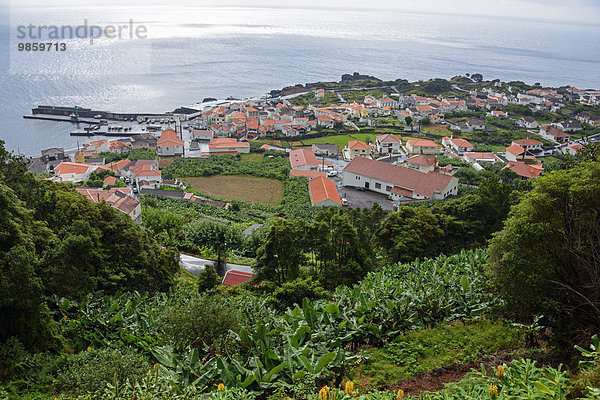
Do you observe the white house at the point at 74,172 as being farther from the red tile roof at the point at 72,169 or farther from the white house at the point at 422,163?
the white house at the point at 422,163

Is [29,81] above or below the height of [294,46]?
below

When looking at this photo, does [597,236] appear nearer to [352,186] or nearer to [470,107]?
[352,186]

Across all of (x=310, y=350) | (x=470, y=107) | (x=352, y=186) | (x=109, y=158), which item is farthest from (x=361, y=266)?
(x=470, y=107)

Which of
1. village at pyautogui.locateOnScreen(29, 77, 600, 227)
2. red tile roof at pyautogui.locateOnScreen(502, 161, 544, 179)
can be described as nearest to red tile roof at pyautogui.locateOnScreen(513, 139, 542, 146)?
village at pyautogui.locateOnScreen(29, 77, 600, 227)

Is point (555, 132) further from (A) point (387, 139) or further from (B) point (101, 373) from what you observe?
(B) point (101, 373)

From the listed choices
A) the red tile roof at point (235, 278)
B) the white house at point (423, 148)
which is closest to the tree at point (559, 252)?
the red tile roof at point (235, 278)

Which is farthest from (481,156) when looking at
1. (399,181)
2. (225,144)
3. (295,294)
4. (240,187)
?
(295,294)

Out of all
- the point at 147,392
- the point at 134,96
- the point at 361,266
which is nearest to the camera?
the point at 147,392
